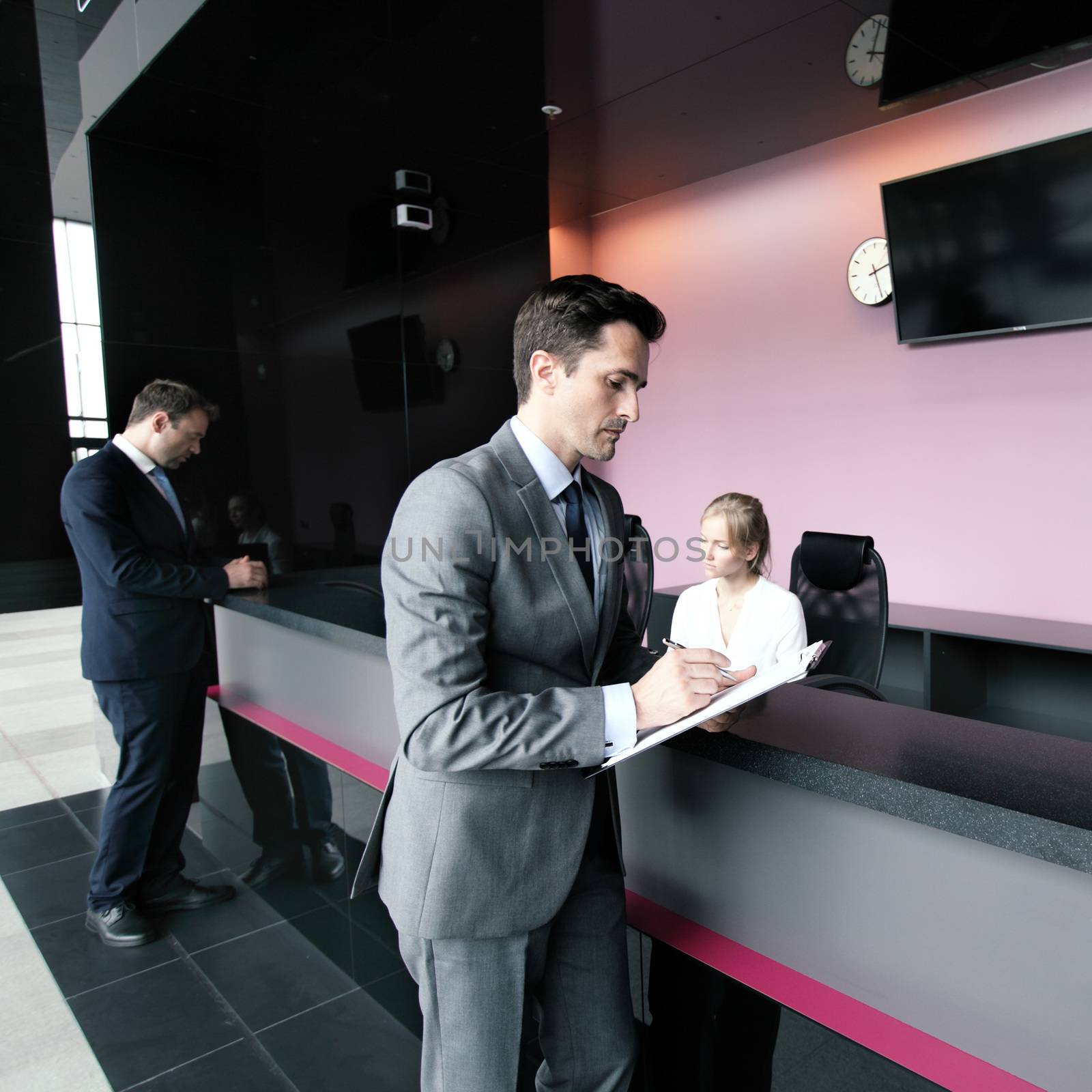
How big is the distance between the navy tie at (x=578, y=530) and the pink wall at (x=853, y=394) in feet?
12.4

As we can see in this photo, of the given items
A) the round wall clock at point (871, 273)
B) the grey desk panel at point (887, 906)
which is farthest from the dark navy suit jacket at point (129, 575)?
the round wall clock at point (871, 273)

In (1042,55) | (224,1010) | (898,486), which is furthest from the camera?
(898,486)

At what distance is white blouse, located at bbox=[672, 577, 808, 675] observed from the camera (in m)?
2.55

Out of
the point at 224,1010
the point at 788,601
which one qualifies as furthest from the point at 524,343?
the point at 224,1010

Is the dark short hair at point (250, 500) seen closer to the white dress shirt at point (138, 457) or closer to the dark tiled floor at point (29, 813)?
the white dress shirt at point (138, 457)

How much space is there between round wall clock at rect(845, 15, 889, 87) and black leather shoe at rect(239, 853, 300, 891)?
3.81 meters

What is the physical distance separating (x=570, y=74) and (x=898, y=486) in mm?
2811

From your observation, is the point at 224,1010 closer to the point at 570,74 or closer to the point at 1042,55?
the point at 570,74

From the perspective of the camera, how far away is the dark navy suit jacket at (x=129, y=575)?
97.3 inches

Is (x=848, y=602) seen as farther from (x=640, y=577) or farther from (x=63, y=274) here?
(x=63, y=274)

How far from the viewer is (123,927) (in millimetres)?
2582

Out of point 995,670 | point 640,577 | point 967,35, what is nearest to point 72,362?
point 640,577

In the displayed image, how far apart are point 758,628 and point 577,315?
1.70 meters

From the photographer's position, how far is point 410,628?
0.99 metres
